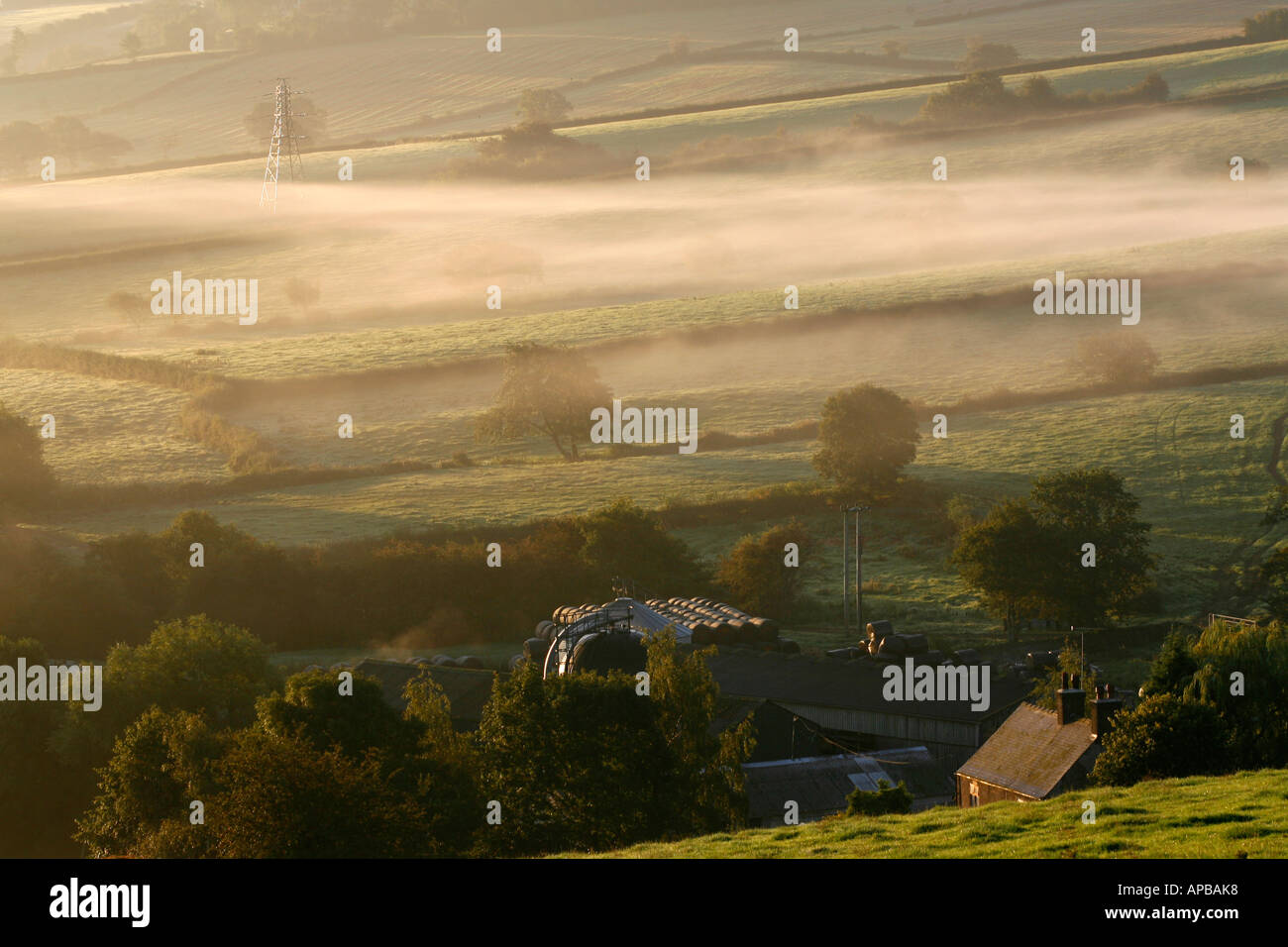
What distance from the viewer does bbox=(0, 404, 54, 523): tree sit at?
82.9 metres

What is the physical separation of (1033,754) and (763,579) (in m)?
31.0

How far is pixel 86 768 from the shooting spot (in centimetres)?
4656

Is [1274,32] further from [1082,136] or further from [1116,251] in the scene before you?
[1116,251]

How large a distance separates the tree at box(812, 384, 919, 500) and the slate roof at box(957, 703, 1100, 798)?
39.9m

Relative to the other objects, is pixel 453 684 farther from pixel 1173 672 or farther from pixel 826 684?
pixel 1173 672

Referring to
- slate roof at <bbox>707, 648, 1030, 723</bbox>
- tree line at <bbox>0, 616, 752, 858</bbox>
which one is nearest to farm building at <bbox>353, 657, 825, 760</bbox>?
slate roof at <bbox>707, 648, 1030, 723</bbox>

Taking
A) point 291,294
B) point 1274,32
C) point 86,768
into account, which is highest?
point 1274,32

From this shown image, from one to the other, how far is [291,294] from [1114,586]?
307 feet

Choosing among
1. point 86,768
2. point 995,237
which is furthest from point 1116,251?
point 86,768

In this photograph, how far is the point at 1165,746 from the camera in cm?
3244

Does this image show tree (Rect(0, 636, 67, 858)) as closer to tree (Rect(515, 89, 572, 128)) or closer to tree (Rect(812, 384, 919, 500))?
tree (Rect(812, 384, 919, 500))

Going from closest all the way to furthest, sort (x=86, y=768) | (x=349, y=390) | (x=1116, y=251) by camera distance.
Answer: (x=86, y=768), (x=349, y=390), (x=1116, y=251)
